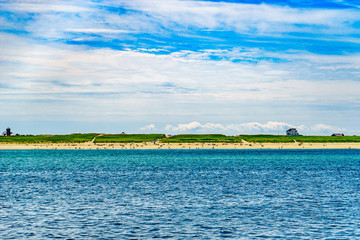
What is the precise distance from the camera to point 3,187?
181 ft

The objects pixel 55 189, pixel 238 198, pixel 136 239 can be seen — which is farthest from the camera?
pixel 55 189

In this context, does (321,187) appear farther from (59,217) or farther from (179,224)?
(59,217)

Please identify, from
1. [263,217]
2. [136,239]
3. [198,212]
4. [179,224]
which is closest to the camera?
[136,239]

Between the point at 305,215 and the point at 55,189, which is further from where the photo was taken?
the point at 55,189

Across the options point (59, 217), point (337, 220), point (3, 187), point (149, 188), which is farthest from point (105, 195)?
point (337, 220)

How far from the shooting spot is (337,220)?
33.2 meters

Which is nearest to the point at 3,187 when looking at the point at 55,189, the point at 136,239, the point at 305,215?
the point at 55,189

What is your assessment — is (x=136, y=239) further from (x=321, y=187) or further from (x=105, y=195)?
(x=321, y=187)

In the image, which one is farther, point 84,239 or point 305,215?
point 305,215

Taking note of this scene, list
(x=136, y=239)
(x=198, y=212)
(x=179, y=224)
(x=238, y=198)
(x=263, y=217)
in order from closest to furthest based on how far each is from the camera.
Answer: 1. (x=136, y=239)
2. (x=179, y=224)
3. (x=263, y=217)
4. (x=198, y=212)
5. (x=238, y=198)

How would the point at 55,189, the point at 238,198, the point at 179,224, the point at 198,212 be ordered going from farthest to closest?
the point at 55,189, the point at 238,198, the point at 198,212, the point at 179,224

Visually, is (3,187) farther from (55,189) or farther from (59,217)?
(59,217)

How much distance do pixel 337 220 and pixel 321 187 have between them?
22.6 meters

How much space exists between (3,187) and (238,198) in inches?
1251
